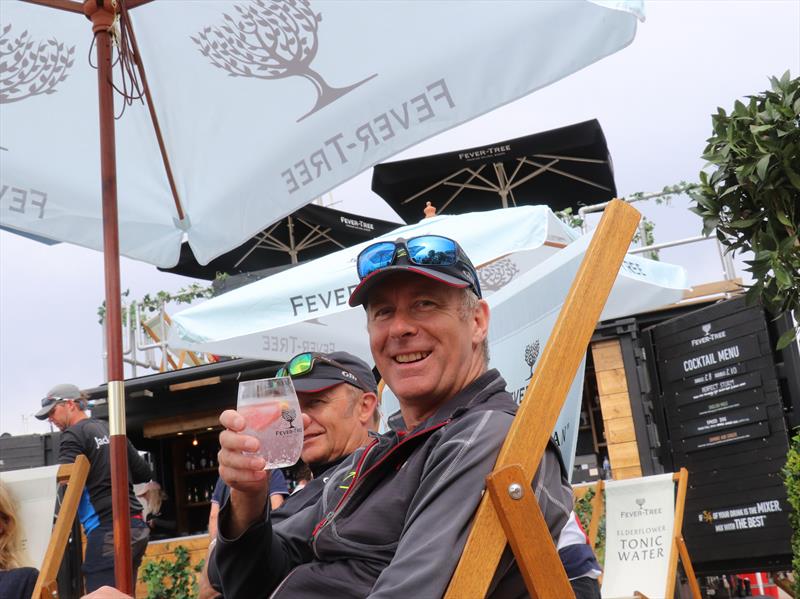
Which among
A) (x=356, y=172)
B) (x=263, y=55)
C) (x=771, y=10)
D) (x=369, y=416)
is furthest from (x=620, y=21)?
(x=771, y=10)

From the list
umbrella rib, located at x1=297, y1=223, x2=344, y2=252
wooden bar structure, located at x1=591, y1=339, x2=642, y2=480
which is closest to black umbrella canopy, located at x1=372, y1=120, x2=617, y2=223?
umbrella rib, located at x1=297, y1=223, x2=344, y2=252

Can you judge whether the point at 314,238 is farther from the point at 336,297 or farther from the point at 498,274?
the point at 336,297

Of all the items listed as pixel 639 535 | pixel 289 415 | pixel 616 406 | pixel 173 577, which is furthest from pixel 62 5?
pixel 616 406

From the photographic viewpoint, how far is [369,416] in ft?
10.8

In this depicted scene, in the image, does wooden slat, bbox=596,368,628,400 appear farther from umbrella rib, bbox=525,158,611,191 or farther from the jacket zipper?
the jacket zipper

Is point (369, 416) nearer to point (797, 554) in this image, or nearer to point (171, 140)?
point (171, 140)

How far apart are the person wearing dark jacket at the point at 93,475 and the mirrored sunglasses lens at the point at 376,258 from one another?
4.00m

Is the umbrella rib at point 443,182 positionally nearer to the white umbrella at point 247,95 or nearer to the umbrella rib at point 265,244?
the umbrella rib at point 265,244

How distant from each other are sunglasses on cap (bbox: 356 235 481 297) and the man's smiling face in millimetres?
44

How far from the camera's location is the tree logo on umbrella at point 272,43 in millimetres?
3402

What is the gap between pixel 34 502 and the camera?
13.4ft

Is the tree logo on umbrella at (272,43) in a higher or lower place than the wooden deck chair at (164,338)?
lower

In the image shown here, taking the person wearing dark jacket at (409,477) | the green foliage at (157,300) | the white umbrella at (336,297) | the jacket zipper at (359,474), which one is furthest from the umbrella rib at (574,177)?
the jacket zipper at (359,474)

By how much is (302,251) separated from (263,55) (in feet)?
33.3
